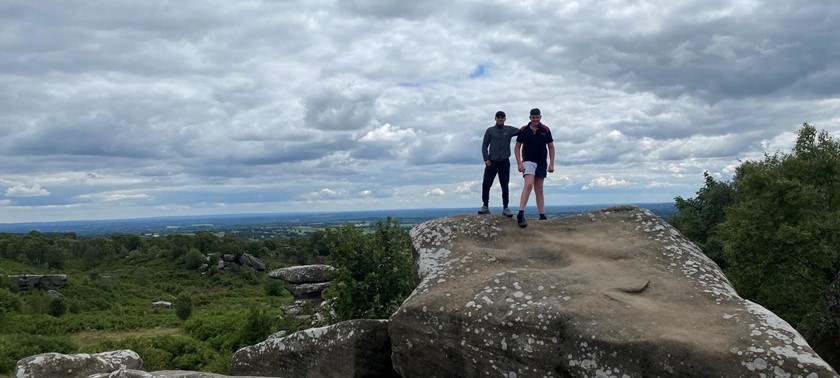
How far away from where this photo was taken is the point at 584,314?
11211 millimetres

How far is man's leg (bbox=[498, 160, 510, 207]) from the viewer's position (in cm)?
1744

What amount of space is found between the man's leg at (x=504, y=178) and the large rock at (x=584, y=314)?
5.73ft

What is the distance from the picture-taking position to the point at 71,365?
14.4 meters

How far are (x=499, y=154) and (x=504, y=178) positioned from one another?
2.87 feet

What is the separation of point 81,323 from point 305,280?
2644cm

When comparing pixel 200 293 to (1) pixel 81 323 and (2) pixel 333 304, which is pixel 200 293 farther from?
(2) pixel 333 304

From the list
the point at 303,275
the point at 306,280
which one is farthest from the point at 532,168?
the point at 306,280

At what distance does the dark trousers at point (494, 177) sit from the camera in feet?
57.1

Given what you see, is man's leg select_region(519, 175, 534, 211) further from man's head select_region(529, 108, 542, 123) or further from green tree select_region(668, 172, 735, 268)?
green tree select_region(668, 172, 735, 268)

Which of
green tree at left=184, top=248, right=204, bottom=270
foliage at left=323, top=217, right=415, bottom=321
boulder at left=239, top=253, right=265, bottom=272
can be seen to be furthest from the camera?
boulder at left=239, top=253, right=265, bottom=272

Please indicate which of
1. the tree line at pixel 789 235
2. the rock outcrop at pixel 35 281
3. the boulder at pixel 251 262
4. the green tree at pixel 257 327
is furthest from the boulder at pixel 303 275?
the boulder at pixel 251 262

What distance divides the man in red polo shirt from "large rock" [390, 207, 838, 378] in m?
1.36

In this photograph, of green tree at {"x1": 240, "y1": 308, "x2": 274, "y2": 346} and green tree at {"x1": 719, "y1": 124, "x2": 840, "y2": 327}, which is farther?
green tree at {"x1": 240, "y1": 308, "x2": 274, "y2": 346}

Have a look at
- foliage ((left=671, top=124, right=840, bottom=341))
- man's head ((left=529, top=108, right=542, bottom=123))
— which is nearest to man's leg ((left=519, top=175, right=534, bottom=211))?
man's head ((left=529, top=108, right=542, bottom=123))
